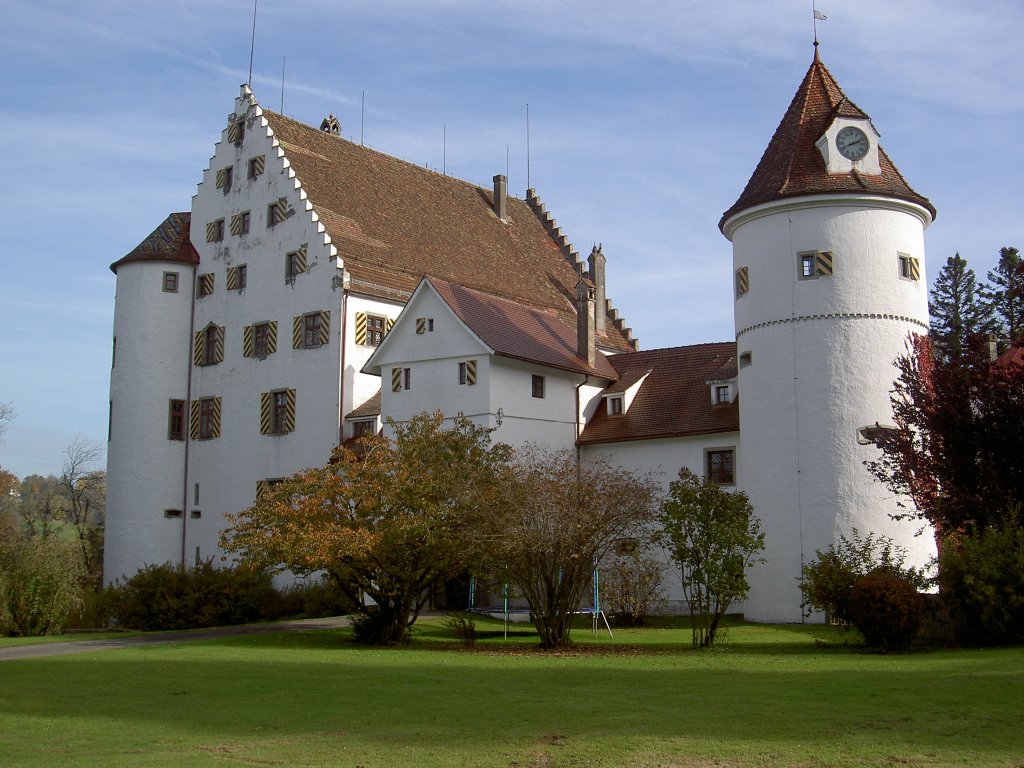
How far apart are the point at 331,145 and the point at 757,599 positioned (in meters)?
27.9

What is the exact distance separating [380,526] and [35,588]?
10.6 metres

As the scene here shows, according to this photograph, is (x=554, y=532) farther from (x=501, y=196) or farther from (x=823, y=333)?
(x=501, y=196)

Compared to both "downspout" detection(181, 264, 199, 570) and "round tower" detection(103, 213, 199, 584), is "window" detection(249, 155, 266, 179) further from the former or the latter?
"downspout" detection(181, 264, 199, 570)

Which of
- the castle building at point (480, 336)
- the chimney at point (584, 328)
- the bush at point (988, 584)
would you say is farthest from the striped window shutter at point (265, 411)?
the bush at point (988, 584)

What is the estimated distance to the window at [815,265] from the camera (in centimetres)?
3112

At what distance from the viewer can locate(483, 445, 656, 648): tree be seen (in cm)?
2369

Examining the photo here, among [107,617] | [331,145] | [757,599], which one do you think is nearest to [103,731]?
[757,599]

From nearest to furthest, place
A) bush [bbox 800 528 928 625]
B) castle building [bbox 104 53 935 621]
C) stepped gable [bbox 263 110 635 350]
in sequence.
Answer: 1. bush [bbox 800 528 928 625]
2. castle building [bbox 104 53 935 621]
3. stepped gable [bbox 263 110 635 350]

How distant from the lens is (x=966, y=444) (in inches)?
944

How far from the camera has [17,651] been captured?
2359 centimetres

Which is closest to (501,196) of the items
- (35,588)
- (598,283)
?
(598,283)

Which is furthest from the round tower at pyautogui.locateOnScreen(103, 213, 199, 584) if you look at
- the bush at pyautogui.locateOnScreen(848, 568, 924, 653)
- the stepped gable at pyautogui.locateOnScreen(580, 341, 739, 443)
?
the bush at pyautogui.locateOnScreen(848, 568, 924, 653)

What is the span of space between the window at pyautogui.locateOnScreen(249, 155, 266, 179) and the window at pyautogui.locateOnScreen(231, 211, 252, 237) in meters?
1.59

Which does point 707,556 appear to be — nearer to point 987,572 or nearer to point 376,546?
point 987,572
